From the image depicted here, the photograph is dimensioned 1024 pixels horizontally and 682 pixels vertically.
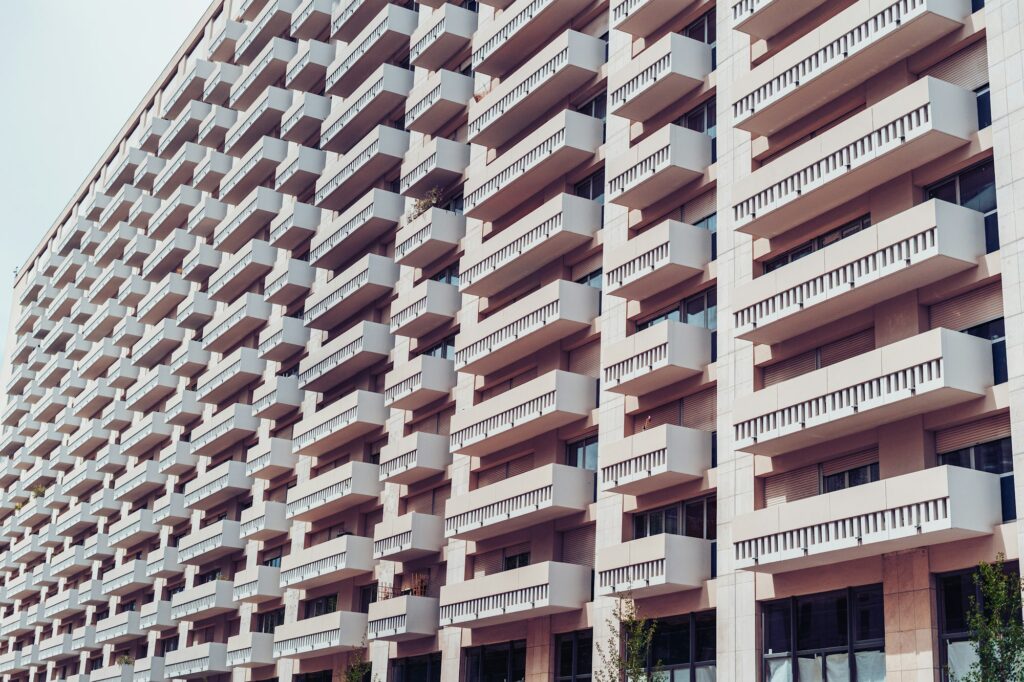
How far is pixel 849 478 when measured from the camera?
32.5 metres

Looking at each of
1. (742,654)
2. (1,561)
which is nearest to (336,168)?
(742,654)

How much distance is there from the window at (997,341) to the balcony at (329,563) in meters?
28.7

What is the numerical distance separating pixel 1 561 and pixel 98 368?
23.0 metres

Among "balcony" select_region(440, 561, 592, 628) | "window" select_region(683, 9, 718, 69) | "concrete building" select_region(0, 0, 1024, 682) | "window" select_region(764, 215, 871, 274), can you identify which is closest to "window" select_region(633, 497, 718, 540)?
"concrete building" select_region(0, 0, 1024, 682)

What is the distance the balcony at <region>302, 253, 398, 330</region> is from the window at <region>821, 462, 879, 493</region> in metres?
27.6

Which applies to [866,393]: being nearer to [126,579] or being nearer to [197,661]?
[197,661]

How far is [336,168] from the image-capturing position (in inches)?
2414

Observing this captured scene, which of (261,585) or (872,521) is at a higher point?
(261,585)

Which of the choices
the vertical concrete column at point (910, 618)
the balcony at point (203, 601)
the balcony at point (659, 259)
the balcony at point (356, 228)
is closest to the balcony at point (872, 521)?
the vertical concrete column at point (910, 618)

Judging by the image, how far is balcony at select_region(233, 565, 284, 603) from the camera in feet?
194

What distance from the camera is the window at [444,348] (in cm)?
5231

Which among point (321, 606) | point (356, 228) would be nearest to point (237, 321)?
point (356, 228)

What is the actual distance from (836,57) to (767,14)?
13.5 feet

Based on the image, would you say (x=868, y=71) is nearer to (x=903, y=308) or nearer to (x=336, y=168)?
(x=903, y=308)
